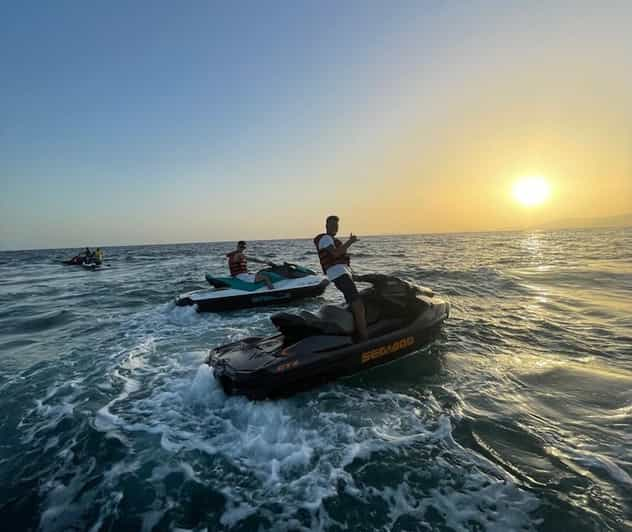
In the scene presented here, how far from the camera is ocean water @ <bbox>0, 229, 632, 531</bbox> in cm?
306

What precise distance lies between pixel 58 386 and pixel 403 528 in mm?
6242

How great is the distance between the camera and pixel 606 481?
3350mm

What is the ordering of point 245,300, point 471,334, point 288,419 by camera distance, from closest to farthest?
point 288,419
point 471,334
point 245,300

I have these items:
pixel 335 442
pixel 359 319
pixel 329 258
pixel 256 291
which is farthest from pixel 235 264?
pixel 335 442

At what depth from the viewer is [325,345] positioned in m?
5.41

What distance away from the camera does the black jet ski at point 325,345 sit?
493cm

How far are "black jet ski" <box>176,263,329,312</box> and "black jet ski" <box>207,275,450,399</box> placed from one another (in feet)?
18.7

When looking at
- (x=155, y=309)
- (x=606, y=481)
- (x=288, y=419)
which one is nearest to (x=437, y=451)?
(x=606, y=481)

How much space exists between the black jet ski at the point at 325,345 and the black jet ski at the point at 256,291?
18.7 feet

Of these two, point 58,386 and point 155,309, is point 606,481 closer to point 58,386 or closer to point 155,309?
point 58,386

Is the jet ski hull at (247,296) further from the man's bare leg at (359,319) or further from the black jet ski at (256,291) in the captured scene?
the man's bare leg at (359,319)

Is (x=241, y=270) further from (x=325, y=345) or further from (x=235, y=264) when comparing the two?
(x=325, y=345)

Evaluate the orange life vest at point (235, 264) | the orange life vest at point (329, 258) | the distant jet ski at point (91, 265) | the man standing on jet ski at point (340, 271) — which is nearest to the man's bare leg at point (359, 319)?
the man standing on jet ski at point (340, 271)

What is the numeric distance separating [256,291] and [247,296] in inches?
14.8
